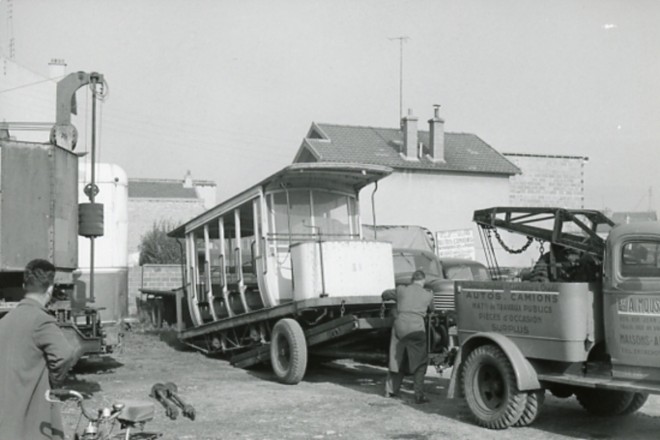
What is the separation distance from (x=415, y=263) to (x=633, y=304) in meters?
7.95

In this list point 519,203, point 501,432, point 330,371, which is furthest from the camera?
point 519,203

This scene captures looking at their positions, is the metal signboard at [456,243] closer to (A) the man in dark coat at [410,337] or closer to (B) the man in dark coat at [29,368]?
(A) the man in dark coat at [410,337]

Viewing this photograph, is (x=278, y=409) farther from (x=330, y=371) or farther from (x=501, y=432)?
(x=330, y=371)

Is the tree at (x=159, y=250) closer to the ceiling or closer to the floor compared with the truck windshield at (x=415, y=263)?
closer to the ceiling

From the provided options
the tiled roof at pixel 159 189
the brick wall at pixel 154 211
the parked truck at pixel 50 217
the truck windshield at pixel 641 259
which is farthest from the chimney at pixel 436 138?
the tiled roof at pixel 159 189

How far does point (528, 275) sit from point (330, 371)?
5596 millimetres

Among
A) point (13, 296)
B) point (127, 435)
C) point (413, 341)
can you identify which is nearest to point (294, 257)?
point (413, 341)

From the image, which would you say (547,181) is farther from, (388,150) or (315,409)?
(315,409)

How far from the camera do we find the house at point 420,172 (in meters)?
32.8

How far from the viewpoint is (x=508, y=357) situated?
848 centimetres

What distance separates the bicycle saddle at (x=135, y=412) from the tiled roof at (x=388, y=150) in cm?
2714

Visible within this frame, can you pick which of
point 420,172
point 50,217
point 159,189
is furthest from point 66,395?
point 159,189

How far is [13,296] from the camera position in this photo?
414 inches

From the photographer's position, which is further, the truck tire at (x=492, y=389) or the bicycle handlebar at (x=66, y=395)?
the truck tire at (x=492, y=389)
